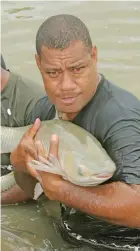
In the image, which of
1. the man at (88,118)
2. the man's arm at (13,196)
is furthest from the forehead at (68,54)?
the man's arm at (13,196)

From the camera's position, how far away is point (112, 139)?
3189 mm

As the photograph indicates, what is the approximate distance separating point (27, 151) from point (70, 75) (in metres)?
0.51

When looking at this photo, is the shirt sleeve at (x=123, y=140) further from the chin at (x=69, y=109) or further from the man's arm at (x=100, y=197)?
the chin at (x=69, y=109)

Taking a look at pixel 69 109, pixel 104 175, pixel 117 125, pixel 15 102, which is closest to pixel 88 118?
pixel 69 109

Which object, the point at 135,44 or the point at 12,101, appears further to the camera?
the point at 135,44

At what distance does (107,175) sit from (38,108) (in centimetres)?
124

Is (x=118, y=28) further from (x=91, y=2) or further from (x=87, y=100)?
(x=87, y=100)

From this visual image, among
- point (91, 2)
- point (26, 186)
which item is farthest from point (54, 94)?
point (91, 2)

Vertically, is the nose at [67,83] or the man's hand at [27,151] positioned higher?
the nose at [67,83]

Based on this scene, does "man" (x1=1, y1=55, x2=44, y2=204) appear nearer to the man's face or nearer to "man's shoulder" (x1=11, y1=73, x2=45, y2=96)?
"man's shoulder" (x1=11, y1=73, x2=45, y2=96)

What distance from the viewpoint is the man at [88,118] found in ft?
10.2

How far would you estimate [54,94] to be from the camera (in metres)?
3.34

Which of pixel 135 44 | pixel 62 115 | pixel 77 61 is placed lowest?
pixel 135 44

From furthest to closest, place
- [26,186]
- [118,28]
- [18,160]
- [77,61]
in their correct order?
1. [118,28]
2. [26,186]
3. [18,160]
4. [77,61]
